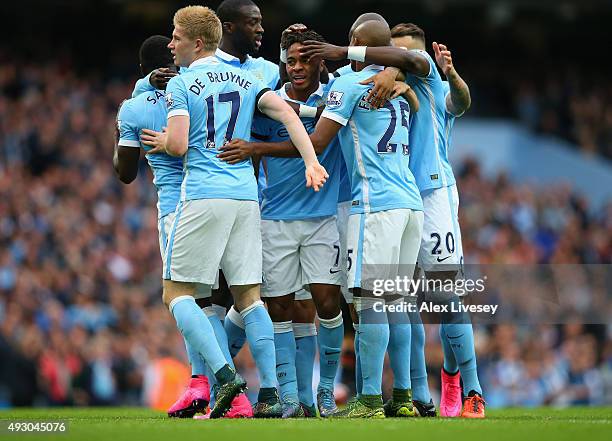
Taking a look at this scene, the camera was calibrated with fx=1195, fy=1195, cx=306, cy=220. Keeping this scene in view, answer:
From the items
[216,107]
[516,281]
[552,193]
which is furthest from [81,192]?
[216,107]

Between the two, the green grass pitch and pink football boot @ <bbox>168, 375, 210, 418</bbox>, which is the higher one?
the green grass pitch

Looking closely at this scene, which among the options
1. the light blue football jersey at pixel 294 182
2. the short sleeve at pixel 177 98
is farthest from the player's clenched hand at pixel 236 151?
the light blue football jersey at pixel 294 182

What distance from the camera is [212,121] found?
820cm

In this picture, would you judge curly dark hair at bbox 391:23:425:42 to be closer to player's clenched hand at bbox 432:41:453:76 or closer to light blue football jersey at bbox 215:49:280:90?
player's clenched hand at bbox 432:41:453:76

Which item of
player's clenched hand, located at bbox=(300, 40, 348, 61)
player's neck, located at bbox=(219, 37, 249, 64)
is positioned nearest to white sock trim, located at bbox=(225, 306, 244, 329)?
player's neck, located at bbox=(219, 37, 249, 64)

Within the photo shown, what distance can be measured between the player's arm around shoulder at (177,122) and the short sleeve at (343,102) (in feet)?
3.37

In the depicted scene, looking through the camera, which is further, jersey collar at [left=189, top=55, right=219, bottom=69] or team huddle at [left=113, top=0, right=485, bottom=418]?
jersey collar at [left=189, top=55, right=219, bottom=69]

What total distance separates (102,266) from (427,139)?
10037mm

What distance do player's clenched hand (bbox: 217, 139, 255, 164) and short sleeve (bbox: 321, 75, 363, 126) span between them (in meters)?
0.61

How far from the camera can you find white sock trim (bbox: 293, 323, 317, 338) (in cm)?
913

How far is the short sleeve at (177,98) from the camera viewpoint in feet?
26.2

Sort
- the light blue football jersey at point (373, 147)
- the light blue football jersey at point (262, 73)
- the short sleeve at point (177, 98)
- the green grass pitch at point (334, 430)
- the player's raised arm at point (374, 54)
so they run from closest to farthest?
the green grass pitch at point (334, 430) → the short sleeve at point (177, 98) → the light blue football jersey at point (373, 147) → the player's raised arm at point (374, 54) → the light blue football jersey at point (262, 73)

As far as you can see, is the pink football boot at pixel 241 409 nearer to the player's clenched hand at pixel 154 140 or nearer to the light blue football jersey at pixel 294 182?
the light blue football jersey at pixel 294 182

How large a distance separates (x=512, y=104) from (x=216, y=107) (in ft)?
64.2
